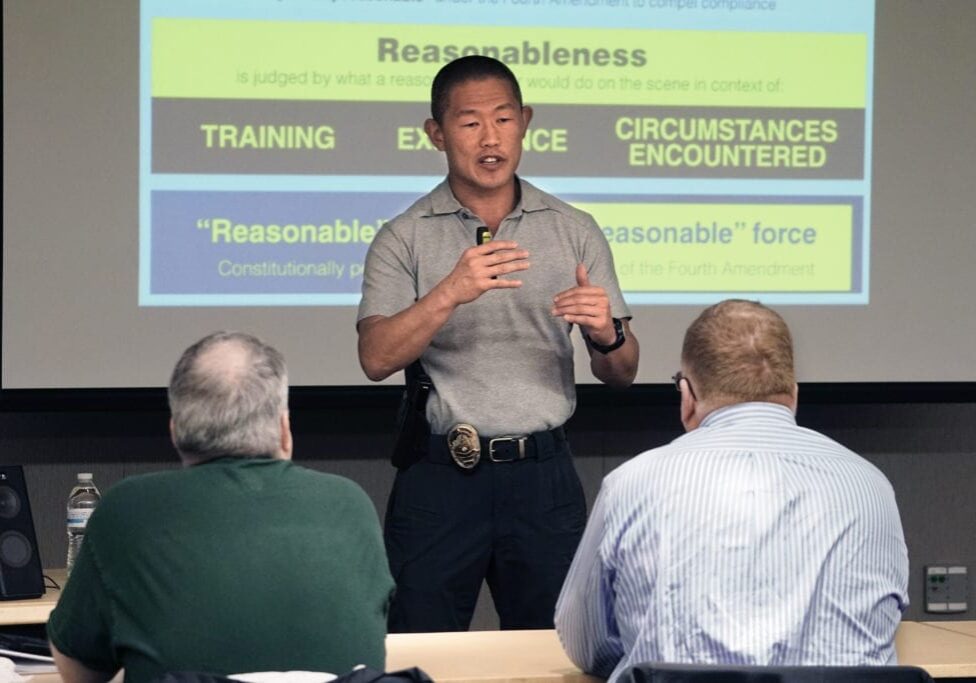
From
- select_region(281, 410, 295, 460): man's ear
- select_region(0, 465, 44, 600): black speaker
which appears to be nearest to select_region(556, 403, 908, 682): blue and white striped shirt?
select_region(281, 410, 295, 460): man's ear

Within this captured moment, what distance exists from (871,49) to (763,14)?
362mm

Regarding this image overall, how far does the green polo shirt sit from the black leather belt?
4.08 ft

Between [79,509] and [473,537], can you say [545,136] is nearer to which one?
[473,537]

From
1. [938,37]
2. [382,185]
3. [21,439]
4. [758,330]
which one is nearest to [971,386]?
[938,37]

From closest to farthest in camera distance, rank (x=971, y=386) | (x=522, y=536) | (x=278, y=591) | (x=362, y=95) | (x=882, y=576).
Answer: (x=278, y=591), (x=882, y=576), (x=522, y=536), (x=362, y=95), (x=971, y=386)

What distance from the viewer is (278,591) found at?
195 centimetres

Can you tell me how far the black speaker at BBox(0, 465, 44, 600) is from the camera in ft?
10.9

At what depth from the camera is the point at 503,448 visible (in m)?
3.29

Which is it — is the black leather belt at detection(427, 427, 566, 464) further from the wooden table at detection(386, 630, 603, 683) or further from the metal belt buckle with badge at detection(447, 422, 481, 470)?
the wooden table at detection(386, 630, 603, 683)

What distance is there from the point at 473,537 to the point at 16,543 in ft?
3.46

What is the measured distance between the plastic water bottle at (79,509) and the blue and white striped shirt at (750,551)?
1.61 meters

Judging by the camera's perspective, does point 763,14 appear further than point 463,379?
Yes

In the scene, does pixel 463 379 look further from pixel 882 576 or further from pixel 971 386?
pixel 971 386

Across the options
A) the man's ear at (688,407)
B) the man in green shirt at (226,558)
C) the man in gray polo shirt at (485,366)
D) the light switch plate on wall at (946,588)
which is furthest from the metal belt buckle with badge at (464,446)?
the light switch plate on wall at (946,588)
